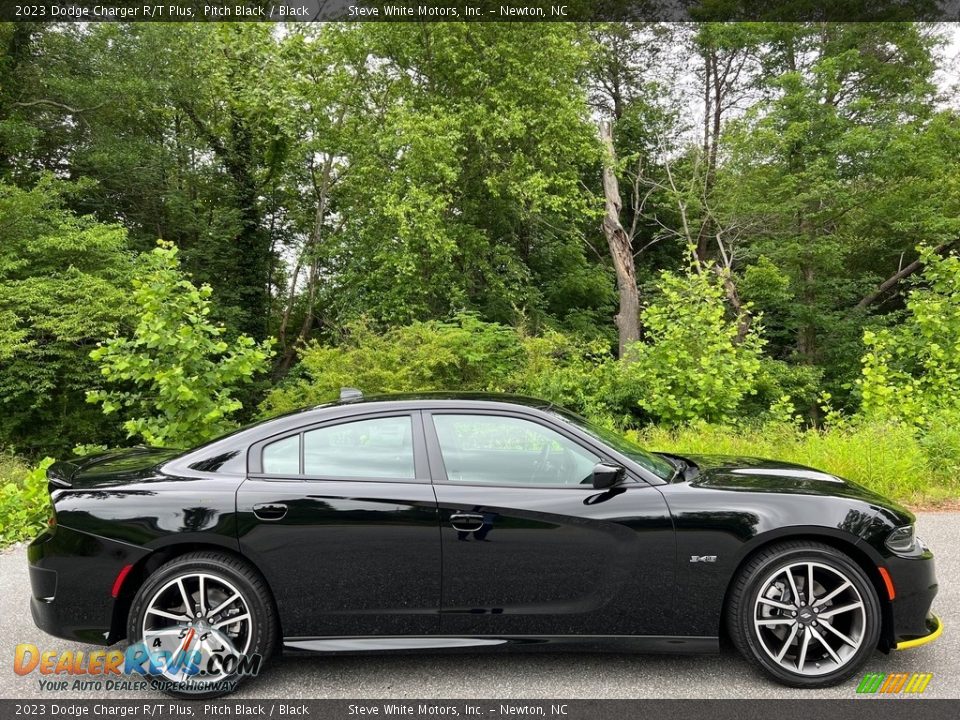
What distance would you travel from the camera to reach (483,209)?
58.3ft

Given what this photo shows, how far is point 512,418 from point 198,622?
1.85 m

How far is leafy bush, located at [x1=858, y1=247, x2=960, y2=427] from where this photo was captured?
29.9 ft

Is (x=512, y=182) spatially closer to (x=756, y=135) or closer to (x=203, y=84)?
(x=756, y=135)

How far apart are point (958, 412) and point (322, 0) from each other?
17.7 m

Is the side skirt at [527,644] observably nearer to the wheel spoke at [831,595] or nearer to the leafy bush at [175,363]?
the wheel spoke at [831,595]

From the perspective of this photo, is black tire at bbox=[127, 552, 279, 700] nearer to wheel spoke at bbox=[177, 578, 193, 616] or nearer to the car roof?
wheel spoke at bbox=[177, 578, 193, 616]

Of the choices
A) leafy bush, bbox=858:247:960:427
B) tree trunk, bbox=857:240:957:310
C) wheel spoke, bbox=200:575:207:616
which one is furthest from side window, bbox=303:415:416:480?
tree trunk, bbox=857:240:957:310

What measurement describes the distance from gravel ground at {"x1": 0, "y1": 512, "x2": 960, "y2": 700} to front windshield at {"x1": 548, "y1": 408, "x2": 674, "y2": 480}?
0.98m

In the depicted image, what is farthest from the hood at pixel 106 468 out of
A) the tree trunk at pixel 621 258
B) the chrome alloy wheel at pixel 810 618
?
the tree trunk at pixel 621 258

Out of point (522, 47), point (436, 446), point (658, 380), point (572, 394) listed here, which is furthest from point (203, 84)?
point (436, 446)

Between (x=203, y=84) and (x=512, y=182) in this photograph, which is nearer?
(x=512, y=182)

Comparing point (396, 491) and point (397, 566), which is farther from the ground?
point (396, 491)

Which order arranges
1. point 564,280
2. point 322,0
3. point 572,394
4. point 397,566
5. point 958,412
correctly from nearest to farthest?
point 397,566 < point 958,412 < point 572,394 < point 322,0 < point 564,280

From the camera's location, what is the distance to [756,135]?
56.4 feet
